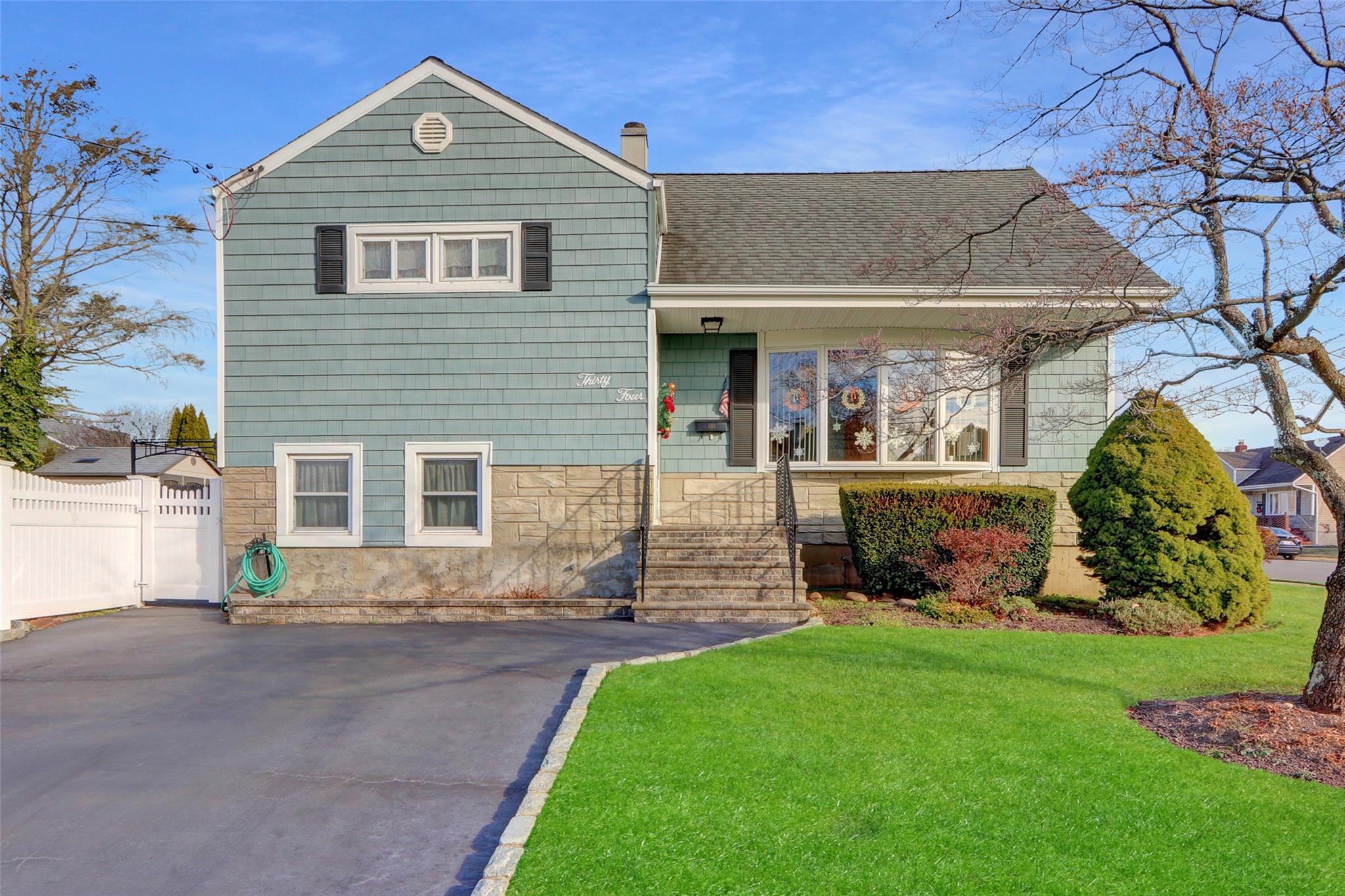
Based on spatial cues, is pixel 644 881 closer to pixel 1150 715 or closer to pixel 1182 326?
pixel 1150 715

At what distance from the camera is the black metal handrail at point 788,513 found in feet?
33.3

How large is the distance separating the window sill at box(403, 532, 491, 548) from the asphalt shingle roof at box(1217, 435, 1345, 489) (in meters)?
46.6

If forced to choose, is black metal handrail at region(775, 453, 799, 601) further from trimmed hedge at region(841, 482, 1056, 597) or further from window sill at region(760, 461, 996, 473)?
trimmed hedge at region(841, 482, 1056, 597)

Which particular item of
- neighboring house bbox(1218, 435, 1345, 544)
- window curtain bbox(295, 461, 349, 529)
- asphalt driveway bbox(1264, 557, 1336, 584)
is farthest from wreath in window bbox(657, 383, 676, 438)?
neighboring house bbox(1218, 435, 1345, 544)

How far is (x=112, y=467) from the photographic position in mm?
24938

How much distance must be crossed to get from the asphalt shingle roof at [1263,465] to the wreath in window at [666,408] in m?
43.8

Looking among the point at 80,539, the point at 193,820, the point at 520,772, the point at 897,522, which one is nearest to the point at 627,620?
the point at 897,522

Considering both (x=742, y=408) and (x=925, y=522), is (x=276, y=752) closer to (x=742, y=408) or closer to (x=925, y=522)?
(x=925, y=522)

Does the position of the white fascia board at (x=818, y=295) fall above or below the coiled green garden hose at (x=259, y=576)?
above

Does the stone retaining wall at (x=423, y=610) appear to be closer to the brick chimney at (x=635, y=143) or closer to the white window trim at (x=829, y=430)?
the white window trim at (x=829, y=430)

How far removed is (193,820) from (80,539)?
7836mm

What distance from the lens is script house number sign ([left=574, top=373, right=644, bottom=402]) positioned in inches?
447

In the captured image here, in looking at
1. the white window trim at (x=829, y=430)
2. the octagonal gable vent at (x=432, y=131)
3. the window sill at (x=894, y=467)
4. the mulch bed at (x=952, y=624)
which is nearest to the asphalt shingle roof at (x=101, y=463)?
the octagonal gable vent at (x=432, y=131)

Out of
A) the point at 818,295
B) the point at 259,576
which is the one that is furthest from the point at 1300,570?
the point at 259,576
